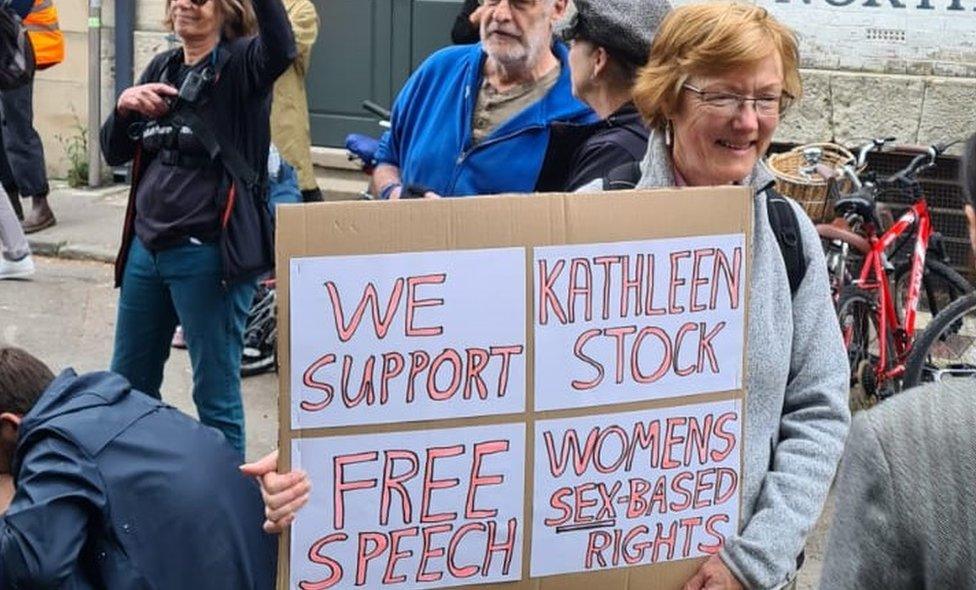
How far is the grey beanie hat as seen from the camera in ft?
10.4

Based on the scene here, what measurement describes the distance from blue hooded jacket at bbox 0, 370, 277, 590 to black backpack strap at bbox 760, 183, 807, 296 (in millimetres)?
1074

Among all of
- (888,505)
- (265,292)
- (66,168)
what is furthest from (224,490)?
(66,168)

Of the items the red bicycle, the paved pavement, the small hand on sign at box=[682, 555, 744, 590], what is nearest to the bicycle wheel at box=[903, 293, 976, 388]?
the red bicycle

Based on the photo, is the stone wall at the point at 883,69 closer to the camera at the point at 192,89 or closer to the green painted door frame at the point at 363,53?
the green painted door frame at the point at 363,53

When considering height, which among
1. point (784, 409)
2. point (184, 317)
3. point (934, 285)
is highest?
point (784, 409)

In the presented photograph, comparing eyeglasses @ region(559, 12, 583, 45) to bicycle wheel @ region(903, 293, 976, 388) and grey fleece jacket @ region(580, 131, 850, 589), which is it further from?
bicycle wheel @ region(903, 293, 976, 388)

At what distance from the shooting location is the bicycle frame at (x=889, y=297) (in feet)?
18.9

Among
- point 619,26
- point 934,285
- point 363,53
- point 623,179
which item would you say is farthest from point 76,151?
point 623,179

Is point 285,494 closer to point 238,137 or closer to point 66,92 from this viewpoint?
point 238,137

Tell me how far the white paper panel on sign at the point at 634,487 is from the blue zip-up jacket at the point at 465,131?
52.3 inches

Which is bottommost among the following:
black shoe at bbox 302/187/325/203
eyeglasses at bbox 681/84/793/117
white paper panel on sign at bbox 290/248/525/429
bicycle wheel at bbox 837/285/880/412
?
bicycle wheel at bbox 837/285/880/412

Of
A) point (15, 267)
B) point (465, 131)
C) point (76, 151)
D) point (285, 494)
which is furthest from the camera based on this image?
point (76, 151)

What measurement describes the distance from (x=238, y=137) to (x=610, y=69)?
5.40 ft

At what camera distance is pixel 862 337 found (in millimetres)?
5832
